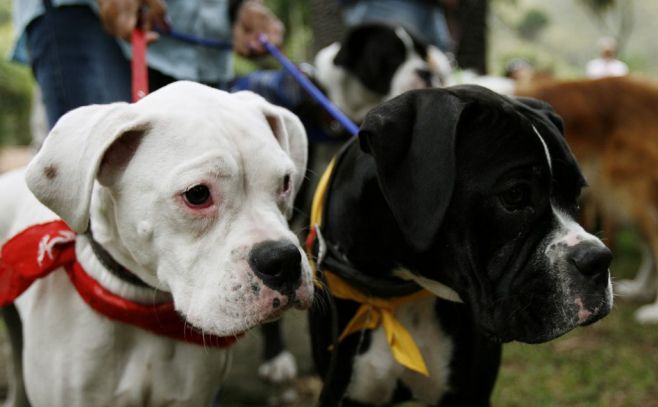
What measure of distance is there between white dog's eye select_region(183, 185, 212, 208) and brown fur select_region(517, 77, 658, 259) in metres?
3.76

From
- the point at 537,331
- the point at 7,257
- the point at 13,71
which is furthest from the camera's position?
the point at 13,71

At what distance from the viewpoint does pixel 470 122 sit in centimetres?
201

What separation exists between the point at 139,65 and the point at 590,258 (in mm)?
1505

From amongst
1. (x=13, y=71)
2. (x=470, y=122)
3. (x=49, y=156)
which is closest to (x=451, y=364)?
(x=470, y=122)

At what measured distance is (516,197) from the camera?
192 centimetres

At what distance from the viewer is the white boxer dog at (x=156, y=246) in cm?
182

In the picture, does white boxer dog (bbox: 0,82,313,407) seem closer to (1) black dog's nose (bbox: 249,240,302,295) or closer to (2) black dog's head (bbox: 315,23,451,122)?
(1) black dog's nose (bbox: 249,240,302,295)

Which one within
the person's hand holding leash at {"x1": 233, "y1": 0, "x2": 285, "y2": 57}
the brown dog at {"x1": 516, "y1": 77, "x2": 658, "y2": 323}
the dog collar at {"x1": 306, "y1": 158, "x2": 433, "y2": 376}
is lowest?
the brown dog at {"x1": 516, "y1": 77, "x2": 658, "y2": 323}

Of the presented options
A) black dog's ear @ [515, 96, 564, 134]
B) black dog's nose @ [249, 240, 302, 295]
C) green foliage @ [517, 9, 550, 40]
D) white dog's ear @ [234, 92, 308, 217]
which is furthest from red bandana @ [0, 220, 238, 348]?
green foliage @ [517, 9, 550, 40]

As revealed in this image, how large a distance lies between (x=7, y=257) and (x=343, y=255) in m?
0.99

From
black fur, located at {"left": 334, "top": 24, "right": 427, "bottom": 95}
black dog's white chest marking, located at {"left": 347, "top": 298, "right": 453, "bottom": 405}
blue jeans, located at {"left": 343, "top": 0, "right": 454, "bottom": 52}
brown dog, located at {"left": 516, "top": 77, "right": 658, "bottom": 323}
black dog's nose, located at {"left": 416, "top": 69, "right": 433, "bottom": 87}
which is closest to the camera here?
black dog's white chest marking, located at {"left": 347, "top": 298, "right": 453, "bottom": 405}

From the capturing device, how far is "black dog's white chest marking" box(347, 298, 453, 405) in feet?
7.77

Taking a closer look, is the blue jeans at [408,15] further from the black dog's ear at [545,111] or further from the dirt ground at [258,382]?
the black dog's ear at [545,111]

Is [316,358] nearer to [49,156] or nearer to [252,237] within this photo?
[252,237]
